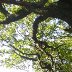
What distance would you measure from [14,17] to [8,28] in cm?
996

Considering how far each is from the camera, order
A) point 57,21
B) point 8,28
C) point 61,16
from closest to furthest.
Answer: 1. point 61,16
2. point 57,21
3. point 8,28

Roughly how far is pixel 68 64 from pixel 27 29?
6018 mm

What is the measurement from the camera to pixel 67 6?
35.0 feet

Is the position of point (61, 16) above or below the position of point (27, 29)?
below

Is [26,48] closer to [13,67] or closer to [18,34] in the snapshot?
[18,34]

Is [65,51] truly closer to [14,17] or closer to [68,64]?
[68,64]

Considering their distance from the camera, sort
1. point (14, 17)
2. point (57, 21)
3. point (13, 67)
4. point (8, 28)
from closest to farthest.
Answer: point (14, 17) < point (57, 21) < point (8, 28) < point (13, 67)

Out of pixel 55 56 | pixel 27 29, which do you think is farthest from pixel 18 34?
pixel 55 56

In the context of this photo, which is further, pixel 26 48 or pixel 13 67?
pixel 13 67

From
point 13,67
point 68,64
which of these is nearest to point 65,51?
point 68,64

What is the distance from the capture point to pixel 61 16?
34.6ft

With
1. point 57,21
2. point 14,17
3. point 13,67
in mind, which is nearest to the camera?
point 14,17

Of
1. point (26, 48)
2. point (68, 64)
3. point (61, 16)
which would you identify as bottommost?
point (61, 16)

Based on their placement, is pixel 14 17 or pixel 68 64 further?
pixel 68 64
